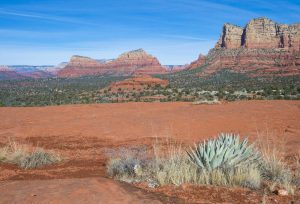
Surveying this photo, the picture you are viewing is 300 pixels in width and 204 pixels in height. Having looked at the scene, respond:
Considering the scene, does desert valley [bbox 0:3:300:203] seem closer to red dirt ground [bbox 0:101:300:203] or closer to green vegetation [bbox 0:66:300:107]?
red dirt ground [bbox 0:101:300:203]

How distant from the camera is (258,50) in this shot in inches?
4550

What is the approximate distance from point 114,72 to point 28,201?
164482 millimetres

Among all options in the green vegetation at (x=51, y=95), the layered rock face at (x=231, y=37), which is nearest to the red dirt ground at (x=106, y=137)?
the green vegetation at (x=51, y=95)

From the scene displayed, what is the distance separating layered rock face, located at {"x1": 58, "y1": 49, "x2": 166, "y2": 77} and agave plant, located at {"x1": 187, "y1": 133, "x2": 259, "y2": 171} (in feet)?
533

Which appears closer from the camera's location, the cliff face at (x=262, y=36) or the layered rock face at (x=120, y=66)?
the cliff face at (x=262, y=36)

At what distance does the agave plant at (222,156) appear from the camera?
6.95m

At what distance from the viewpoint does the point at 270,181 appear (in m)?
6.65

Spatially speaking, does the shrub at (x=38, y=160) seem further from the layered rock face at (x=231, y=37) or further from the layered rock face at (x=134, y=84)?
the layered rock face at (x=231, y=37)

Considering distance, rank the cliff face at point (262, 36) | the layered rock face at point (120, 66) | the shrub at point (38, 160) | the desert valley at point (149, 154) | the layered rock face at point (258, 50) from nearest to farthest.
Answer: the desert valley at point (149, 154) < the shrub at point (38, 160) < the layered rock face at point (258, 50) < the cliff face at point (262, 36) < the layered rock face at point (120, 66)

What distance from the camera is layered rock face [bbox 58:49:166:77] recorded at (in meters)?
176

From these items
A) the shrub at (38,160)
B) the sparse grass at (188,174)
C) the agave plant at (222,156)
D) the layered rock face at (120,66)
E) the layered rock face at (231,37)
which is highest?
the layered rock face at (231,37)

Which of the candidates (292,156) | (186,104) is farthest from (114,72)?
(292,156)

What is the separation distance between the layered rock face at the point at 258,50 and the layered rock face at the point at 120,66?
4910cm

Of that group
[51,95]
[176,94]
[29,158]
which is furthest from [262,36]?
[29,158]
